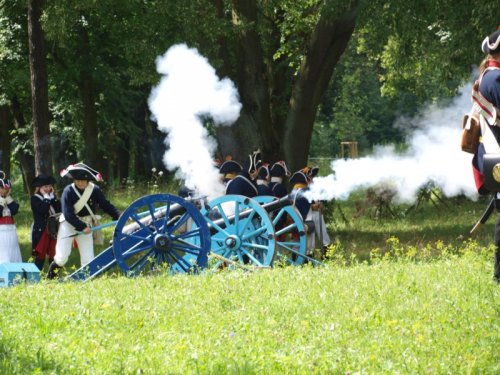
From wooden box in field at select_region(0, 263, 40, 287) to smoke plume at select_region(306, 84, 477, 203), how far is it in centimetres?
360

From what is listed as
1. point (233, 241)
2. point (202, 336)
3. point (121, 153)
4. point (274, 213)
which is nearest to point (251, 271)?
point (233, 241)

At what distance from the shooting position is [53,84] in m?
26.1

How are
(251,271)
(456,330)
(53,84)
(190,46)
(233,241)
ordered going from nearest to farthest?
(456,330) → (251,271) → (233,241) → (190,46) → (53,84)

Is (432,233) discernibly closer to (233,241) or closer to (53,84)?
(233,241)

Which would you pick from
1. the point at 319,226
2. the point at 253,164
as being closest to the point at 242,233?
the point at 253,164

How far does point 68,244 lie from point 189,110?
9.21ft

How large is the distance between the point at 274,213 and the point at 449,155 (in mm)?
3181

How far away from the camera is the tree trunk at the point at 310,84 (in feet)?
58.7

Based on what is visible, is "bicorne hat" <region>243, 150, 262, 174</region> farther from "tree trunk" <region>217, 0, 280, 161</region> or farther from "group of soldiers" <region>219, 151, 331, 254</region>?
"tree trunk" <region>217, 0, 280, 161</region>

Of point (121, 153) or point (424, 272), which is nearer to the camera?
point (424, 272)

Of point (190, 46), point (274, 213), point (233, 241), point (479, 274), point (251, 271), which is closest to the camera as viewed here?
point (479, 274)

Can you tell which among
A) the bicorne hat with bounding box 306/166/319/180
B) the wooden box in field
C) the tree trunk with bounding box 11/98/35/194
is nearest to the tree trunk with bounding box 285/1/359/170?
the bicorne hat with bounding box 306/166/319/180

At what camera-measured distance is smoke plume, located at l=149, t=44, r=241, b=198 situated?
13.8 metres

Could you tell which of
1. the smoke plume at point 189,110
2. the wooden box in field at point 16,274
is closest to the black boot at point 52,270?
the wooden box in field at point 16,274
